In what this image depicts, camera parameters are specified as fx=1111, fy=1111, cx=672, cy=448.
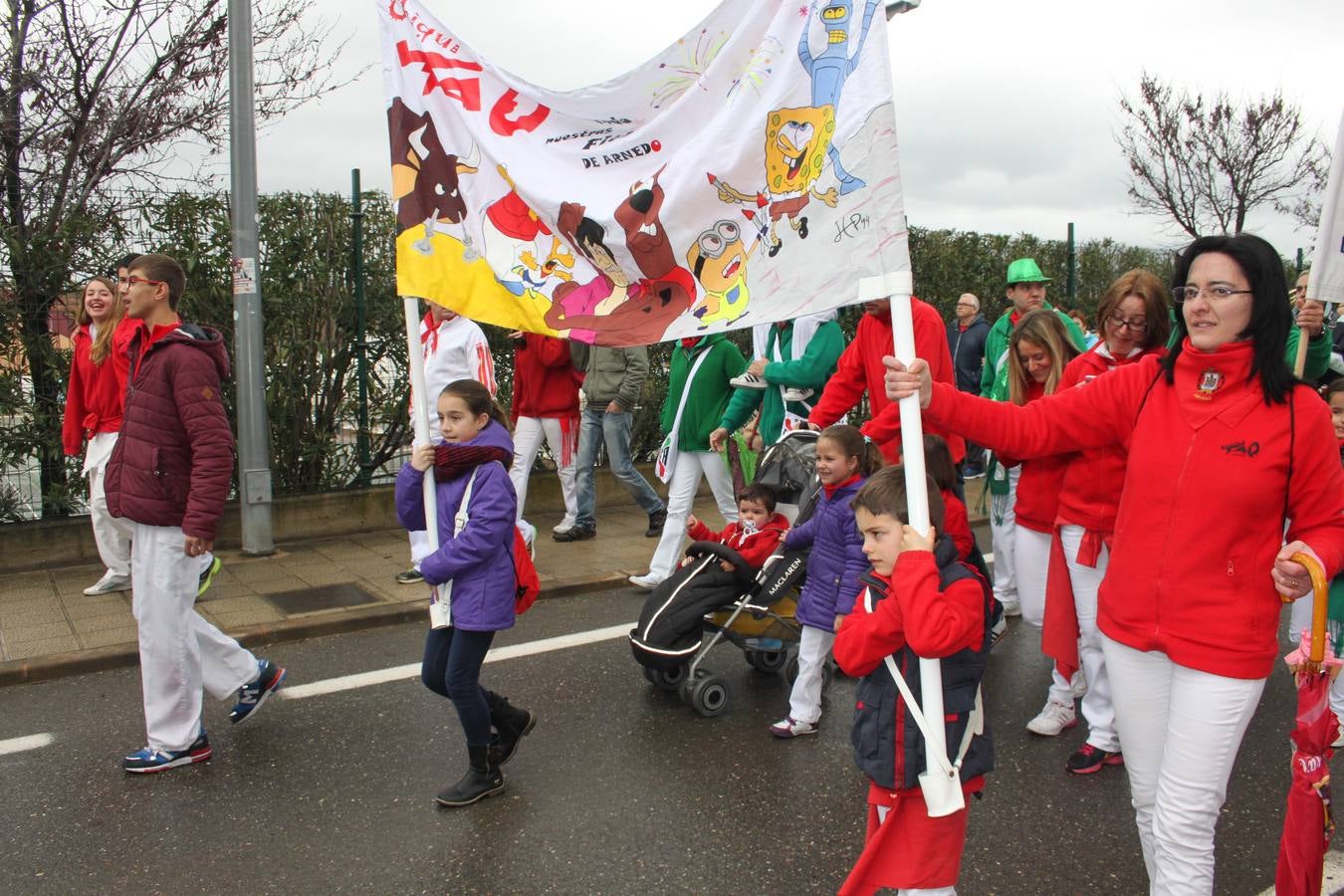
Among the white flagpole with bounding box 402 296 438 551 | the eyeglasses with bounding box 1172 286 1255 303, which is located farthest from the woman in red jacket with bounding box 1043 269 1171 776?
the white flagpole with bounding box 402 296 438 551

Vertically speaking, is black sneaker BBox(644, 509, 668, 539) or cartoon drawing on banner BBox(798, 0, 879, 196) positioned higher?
cartoon drawing on banner BBox(798, 0, 879, 196)

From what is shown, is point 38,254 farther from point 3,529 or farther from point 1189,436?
point 1189,436

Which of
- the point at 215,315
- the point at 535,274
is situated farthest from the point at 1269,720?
the point at 215,315

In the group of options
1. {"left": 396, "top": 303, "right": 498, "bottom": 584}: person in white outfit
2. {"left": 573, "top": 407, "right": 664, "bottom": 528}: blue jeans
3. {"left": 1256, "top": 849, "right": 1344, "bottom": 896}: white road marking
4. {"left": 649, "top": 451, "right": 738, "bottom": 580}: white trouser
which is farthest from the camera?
{"left": 573, "top": 407, "right": 664, "bottom": 528}: blue jeans

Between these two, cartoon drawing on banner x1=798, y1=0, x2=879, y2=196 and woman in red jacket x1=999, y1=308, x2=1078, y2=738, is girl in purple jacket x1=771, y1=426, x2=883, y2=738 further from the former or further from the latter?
cartoon drawing on banner x1=798, y1=0, x2=879, y2=196

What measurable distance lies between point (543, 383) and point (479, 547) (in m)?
4.75

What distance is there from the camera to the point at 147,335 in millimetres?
4449

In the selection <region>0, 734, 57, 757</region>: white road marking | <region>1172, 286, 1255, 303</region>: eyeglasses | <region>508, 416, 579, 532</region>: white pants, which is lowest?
<region>0, 734, 57, 757</region>: white road marking

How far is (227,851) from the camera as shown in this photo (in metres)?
3.71

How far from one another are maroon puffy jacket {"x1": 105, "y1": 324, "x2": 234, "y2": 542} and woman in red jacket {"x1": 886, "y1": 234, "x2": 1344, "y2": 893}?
2.86m

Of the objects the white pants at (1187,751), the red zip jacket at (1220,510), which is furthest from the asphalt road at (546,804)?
the red zip jacket at (1220,510)

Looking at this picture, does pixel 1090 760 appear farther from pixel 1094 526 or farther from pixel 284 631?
pixel 284 631

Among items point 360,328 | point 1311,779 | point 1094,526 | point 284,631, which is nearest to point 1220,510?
point 1311,779

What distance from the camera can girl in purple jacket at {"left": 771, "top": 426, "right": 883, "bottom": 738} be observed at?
4473 mm
